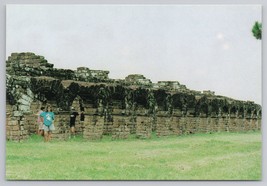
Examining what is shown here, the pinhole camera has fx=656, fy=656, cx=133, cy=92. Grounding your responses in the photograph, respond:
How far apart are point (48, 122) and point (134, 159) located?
4.20ft

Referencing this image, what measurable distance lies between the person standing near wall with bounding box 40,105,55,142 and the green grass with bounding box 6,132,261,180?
11 centimetres

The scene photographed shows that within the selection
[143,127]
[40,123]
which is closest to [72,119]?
[40,123]

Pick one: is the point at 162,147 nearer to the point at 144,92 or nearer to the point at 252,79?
the point at 144,92

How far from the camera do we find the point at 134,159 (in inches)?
352

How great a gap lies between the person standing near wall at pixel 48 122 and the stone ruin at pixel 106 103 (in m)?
0.07

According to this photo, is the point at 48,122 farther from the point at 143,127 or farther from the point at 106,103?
the point at 143,127

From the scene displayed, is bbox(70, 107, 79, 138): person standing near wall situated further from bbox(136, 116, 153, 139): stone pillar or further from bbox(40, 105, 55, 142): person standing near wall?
bbox(136, 116, 153, 139): stone pillar

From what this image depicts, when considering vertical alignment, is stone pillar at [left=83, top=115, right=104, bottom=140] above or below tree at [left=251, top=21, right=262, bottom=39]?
below

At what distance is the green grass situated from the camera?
28.8 feet

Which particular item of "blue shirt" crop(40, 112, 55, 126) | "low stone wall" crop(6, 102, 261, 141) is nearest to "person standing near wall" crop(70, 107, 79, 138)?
"low stone wall" crop(6, 102, 261, 141)

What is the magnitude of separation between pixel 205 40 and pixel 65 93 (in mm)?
2072

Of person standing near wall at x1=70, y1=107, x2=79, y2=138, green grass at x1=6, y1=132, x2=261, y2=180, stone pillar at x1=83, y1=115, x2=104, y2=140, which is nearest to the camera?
green grass at x1=6, y1=132, x2=261, y2=180

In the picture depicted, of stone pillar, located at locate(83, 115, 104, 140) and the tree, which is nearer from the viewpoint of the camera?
the tree

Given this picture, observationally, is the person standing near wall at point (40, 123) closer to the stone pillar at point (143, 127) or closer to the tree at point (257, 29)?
the stone pillar at point (143, 127)
